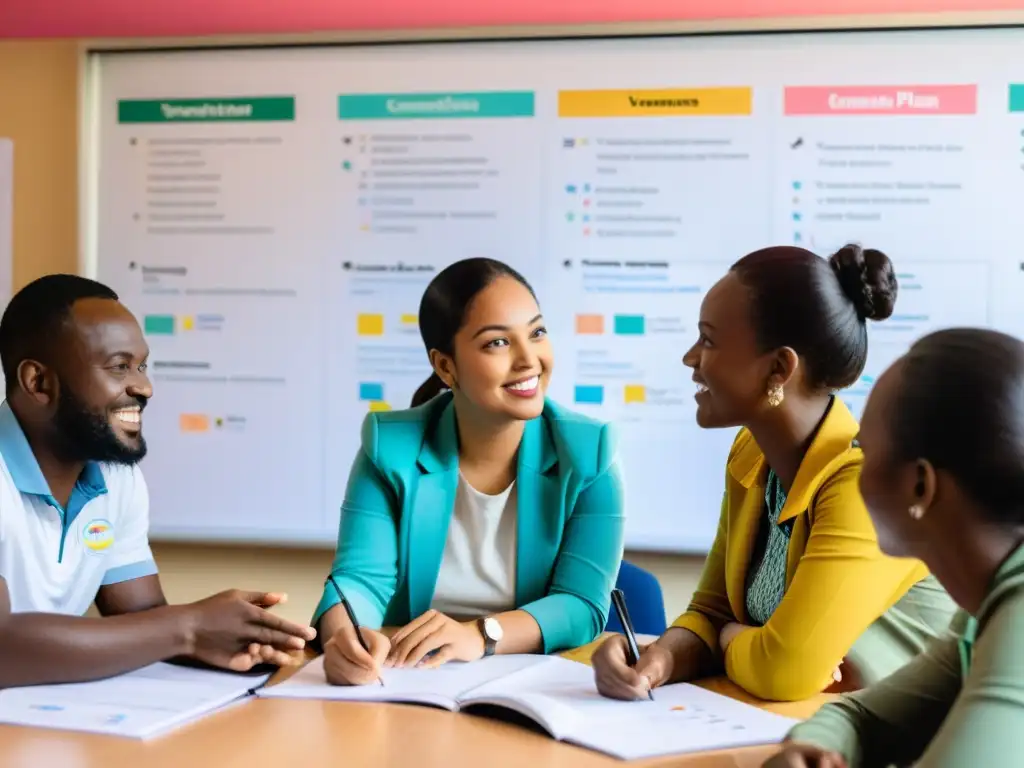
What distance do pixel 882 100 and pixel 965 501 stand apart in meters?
1.94

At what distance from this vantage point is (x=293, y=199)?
2.81 meters

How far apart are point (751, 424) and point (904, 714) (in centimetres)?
53

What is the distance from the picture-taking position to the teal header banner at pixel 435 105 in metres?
2.71

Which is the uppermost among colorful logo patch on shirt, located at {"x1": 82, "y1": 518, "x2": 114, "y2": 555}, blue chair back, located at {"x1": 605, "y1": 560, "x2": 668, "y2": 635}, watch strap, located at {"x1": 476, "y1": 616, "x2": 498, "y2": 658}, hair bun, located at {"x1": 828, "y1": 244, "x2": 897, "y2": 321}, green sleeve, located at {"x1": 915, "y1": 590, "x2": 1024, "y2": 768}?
hair bun, located at {"x1": 828, "y1": 244, "x2": 897, "y2": 321}

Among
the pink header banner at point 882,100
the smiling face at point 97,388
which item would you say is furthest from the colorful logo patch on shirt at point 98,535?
the pink header banner at point 882,100

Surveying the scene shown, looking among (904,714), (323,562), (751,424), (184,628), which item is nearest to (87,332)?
(184,628)

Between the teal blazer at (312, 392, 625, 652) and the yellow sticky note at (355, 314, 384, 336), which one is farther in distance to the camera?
the yellow sticky note at (355, 314, 384, 336)

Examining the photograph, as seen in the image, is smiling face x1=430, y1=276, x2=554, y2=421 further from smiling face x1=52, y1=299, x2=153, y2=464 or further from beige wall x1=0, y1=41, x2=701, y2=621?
beige wall x1=0, y1=41, x2=701, y2=621

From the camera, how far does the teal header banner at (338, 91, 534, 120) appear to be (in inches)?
107

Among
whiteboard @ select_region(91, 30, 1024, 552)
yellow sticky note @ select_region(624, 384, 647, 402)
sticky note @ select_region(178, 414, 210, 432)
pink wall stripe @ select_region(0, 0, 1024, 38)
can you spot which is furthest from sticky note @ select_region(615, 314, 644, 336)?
sticky note @ select_region(178, 414, 210, 432)

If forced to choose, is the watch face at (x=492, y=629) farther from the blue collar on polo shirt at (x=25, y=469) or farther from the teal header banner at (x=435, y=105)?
the teal header banner at (x=435, y=105)

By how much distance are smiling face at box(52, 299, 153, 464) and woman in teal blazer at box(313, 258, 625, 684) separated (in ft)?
1.41

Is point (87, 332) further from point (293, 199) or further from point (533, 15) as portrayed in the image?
point (533, 15)

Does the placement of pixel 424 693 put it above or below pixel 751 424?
below
